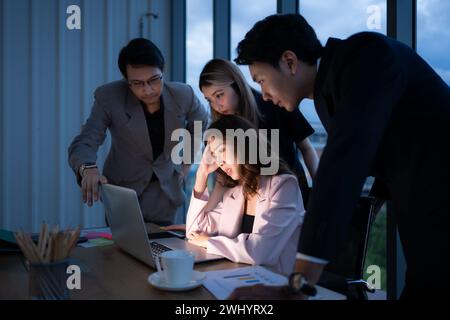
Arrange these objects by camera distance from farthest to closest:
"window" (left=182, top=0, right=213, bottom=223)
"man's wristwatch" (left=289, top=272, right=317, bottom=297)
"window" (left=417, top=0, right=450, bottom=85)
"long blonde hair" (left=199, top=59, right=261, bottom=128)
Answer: "window" (left=182, top=0, right=213, bottom=223) → "long blonde hair" (left=199, top=59, right=261, bottom=128) → "window" (left=417, top=0, right=450, bottom=85) → "man's wristwatch" (left=289, top=272, right=317, bottom=297)

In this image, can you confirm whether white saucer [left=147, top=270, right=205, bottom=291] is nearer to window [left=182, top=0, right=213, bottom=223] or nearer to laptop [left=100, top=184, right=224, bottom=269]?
laptop [left=100, top=184, right=224, bottom=269]

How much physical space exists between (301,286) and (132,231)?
637mm

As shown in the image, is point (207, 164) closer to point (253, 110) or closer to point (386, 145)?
→ point (253, 110)

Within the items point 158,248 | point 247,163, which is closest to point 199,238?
point 158,248

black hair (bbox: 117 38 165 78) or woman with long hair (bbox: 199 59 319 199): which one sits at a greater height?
black hair (bbox: 117 38 165 78)

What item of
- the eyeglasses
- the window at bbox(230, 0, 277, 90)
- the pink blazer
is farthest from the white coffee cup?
the window at bbox(230, 0, 277, 90)

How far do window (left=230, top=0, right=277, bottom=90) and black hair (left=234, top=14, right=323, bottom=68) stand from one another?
1431 millimetres

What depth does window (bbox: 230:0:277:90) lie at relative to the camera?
272cm

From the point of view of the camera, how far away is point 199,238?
5.36 feet

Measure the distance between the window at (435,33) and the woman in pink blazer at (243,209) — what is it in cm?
79
